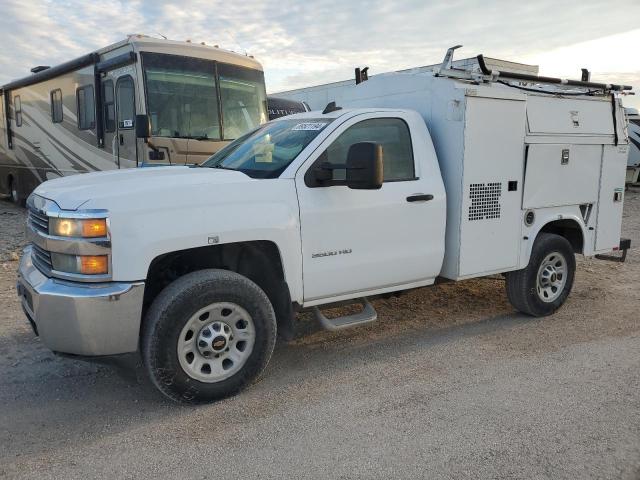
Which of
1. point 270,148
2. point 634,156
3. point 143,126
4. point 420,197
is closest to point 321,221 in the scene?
point 270,148

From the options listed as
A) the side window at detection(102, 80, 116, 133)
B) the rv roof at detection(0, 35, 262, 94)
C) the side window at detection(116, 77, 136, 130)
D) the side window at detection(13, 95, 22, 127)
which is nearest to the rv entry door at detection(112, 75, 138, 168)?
the side window at detection(116, 77, 136, 130)

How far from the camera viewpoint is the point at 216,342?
384 cm

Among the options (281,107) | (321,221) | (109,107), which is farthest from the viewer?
(281,107)

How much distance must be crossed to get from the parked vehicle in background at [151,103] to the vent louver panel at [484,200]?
478 cm

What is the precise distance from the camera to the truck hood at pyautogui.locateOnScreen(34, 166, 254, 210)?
3.60m

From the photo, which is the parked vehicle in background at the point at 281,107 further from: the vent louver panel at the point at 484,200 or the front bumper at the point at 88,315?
the front bumper at the point at 88,315

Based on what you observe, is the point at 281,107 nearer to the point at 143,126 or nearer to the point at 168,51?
the point at 168,51

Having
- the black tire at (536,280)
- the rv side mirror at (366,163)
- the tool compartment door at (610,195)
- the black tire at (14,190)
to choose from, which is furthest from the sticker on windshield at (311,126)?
the black tire at (14,190)

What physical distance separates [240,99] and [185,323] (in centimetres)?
631

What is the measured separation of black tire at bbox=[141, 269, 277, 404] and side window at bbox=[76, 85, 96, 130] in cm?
688

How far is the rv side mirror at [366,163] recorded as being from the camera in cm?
404

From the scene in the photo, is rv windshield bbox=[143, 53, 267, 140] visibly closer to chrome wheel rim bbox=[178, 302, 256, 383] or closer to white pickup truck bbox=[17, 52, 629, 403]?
white pickup truck bbox=[17, 52, 629, 403]

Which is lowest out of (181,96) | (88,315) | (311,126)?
(88,315)

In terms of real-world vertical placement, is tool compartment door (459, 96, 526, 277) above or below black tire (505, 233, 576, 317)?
above
